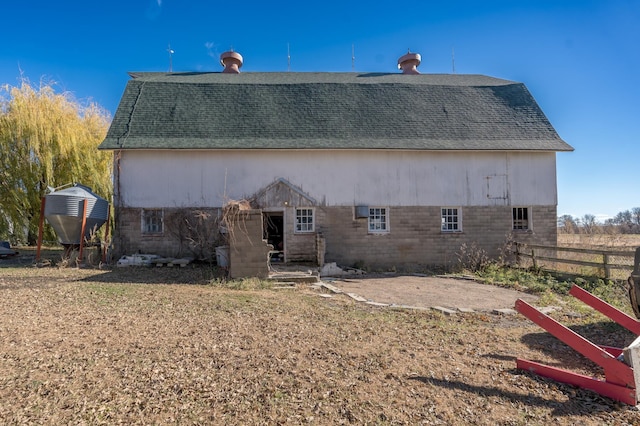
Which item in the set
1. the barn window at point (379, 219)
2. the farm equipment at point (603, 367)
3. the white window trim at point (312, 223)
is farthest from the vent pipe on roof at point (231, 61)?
the farm equipment at point (603, 367)

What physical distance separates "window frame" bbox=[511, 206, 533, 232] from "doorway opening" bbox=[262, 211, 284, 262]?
9561mm

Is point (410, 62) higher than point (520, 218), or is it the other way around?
point (410, 62)

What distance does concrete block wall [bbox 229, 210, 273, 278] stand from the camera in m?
9.98

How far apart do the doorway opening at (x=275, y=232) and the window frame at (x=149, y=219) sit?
3990 mm

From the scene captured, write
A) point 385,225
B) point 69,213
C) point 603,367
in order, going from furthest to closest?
point 385,225 → point 69,213 → point 603,367

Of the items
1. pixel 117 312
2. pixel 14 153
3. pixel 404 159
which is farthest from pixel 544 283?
pixel 14 153

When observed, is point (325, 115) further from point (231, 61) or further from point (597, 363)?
point (597, 363)

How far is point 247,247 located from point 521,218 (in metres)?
11.4

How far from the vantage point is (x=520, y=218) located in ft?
47.2

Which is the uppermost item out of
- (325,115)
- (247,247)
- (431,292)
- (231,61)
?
(231,61)

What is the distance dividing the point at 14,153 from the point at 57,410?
1897 centimetres

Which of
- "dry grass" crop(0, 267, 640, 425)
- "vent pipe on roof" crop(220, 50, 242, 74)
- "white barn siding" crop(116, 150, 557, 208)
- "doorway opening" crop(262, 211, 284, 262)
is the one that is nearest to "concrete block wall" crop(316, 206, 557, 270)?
"white barn siding" crop(116, 150, 557, 208)

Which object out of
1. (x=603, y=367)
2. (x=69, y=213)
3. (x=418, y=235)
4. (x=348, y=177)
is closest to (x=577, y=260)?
(x=418, y=235)

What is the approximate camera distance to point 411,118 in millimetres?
15172
